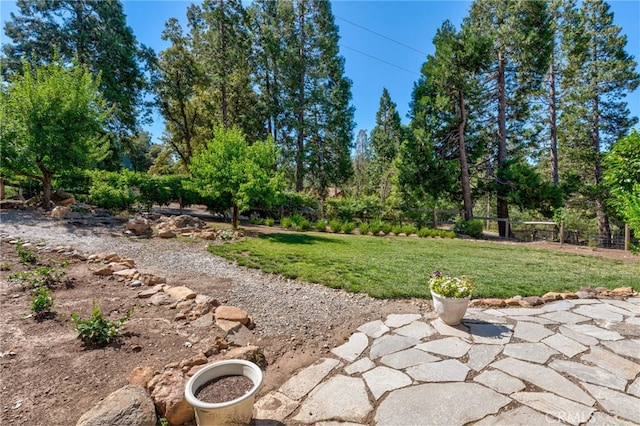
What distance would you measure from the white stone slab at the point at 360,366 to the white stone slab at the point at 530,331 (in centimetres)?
151

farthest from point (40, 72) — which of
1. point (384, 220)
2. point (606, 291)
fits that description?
point (606, 291)

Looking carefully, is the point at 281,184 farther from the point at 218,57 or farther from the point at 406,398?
the point at 218,57

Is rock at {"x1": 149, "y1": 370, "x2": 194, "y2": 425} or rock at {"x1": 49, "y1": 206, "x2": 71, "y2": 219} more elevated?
rock at {"x1": 49, "y1": 206, "x2": 71, "y2": 219}

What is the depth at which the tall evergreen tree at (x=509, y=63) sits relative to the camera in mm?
12195

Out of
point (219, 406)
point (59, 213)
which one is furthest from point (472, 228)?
point (59, 213)

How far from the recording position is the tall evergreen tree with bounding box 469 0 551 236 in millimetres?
12195

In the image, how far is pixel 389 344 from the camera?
8.40ft

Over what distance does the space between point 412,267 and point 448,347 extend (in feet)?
9.06

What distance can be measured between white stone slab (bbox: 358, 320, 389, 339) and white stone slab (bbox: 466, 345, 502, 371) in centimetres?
77

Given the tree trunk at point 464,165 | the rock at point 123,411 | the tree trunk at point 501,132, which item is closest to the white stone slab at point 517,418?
the rock at point 123,411

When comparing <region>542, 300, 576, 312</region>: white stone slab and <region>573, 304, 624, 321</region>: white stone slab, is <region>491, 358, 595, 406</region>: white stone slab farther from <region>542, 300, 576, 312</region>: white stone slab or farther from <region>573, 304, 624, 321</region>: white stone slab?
<region>573, 304, 624, 321</region>: white stone slab

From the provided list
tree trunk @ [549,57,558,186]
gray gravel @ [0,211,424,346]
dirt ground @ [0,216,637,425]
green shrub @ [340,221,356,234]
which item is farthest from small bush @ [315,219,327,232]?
tree trunk @ [549,57,558,186]

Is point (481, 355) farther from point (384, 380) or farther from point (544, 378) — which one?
point (384, 380)

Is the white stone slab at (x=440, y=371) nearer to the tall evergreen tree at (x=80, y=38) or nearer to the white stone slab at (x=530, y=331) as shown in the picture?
the white stone slab at (x=530, y=331)
